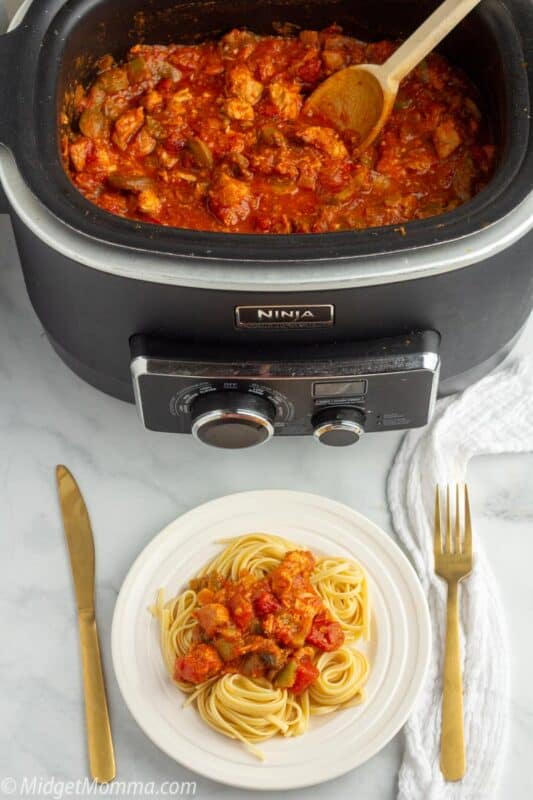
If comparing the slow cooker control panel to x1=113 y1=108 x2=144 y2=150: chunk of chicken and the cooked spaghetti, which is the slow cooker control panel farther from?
x1=113 y1=108 x2=144 y2=150: chunk of chicken

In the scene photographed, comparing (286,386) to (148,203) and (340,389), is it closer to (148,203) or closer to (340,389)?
(340,389)

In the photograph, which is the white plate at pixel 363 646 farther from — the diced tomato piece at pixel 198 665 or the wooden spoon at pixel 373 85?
the wooden spoon at pixel 373 85

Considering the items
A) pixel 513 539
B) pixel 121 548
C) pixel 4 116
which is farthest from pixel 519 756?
pixel 4 116

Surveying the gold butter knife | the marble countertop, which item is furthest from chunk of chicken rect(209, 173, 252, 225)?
the gold butter knife

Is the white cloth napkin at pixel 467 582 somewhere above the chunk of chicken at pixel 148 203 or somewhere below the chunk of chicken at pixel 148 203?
below

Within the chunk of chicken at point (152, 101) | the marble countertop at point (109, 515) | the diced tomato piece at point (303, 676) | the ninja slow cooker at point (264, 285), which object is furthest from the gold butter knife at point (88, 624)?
the chunk of chicken at point (152, 101)

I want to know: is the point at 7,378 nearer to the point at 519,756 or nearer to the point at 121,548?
the point at 121,548
